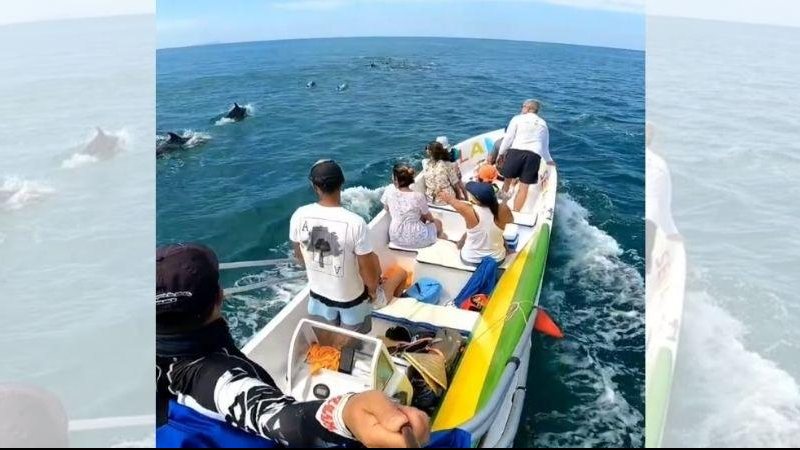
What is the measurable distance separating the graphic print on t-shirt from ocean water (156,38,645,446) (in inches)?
48.3

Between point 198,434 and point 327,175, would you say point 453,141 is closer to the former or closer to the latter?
point 327,175

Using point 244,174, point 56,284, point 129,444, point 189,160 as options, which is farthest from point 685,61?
point 189,160

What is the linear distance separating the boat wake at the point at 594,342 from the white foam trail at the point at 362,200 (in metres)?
3.21

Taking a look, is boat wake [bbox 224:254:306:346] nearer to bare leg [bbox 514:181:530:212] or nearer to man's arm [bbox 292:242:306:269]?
man's arm [bbox 292:242:306:269]

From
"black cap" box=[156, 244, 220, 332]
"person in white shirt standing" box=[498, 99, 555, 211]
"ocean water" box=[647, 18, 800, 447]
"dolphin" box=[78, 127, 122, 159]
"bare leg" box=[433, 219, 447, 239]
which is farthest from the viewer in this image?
"person in white shirt standing" box=[498, 99, 555, 211]

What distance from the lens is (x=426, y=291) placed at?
18.6ft

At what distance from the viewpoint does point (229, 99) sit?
26.2m

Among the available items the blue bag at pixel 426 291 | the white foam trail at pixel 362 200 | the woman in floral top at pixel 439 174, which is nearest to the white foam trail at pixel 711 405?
the blue bag at pixel 426 291

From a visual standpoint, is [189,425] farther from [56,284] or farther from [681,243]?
[681,243]

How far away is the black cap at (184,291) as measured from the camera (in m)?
2.13

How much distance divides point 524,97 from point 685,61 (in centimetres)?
2554

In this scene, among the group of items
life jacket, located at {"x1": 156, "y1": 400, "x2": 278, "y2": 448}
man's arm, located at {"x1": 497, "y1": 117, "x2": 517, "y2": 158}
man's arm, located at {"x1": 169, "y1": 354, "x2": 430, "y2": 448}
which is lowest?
life jacket, located at {"x1": 156, "y1": 400, "x2": 278, "y2": 448}

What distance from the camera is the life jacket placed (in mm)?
1598

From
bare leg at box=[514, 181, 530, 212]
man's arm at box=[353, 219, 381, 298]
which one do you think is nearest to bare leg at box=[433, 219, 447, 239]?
bare leg at box=[514, 181, 530, 212]
